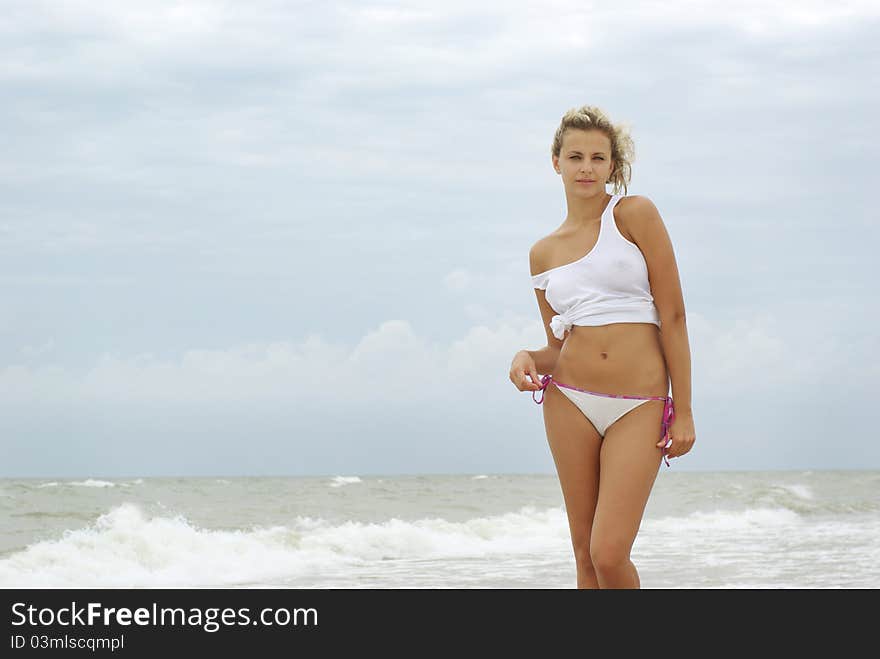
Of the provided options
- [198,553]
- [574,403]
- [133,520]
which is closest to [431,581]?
[198,553]

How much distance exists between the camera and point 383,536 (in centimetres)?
1411

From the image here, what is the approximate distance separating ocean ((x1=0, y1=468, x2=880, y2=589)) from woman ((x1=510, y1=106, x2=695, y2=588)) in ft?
18.2

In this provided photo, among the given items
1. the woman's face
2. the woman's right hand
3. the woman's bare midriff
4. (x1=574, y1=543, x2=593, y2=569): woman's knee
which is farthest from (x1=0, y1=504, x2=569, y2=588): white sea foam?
the woman's face

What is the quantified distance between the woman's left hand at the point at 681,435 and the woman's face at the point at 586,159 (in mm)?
698

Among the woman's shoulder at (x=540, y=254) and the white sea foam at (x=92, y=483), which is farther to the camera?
the white sea foam at (x=92, y=483)

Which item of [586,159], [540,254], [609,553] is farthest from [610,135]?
[609,553]

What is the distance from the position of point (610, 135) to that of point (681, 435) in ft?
2.89

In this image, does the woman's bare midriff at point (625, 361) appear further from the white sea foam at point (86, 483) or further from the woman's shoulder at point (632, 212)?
the white sea foam at point (86, 483)

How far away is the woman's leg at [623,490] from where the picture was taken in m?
2.93

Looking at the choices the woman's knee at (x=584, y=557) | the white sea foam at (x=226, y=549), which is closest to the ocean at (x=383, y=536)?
the white sea foam at (x=226, y=549)

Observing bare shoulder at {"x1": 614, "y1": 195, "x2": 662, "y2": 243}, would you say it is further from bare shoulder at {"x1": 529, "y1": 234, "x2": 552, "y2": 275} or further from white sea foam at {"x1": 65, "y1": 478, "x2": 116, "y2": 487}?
white sea foam at {"x1": 65, "y1": 478, "x2": 116, "y2": 487}
